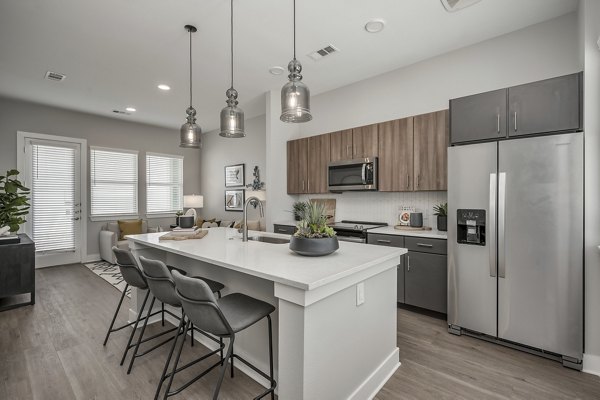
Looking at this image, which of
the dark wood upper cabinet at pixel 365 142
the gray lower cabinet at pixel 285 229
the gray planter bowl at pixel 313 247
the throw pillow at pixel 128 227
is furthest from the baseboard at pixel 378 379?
the throw pillow at pixel 128 227

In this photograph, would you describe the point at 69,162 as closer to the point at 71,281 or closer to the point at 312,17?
the point at 71,281

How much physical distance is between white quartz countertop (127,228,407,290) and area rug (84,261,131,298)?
2315 millimetres

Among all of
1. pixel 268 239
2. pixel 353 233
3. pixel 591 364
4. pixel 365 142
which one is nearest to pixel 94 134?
pixel 268 239

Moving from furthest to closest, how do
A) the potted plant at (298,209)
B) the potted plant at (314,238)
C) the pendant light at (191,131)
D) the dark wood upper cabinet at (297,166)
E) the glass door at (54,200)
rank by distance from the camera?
the glass door at (54,200) < the potted plant at (298,209) < the dark wood upper cabinet at (297,166) < the pendant light at (191,131) < the potted plant at (314,238)

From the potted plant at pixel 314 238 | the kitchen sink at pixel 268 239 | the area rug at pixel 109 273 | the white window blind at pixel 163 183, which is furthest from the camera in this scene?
the white window blind at pixel 163 183

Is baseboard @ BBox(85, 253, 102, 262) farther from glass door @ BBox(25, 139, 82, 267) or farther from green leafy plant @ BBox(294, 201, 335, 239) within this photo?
green leafy plant @ BBox(294, 201, 335, 239)

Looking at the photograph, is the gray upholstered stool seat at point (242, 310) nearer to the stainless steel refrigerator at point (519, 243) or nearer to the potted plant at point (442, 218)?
the stainless steel refrigerator at point (519, 243)

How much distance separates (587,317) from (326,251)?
2038mm

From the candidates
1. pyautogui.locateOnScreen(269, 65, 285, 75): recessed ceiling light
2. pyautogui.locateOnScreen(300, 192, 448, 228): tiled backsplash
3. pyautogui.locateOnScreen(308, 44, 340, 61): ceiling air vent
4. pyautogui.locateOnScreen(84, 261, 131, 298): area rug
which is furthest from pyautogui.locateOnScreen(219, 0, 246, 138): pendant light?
pyautogui.locateOnScreen(84, 261, 131, 298): area rug

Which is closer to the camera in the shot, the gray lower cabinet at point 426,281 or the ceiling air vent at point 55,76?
the gray lower cabinet at point 426,281

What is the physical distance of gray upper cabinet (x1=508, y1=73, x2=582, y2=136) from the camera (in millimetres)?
2193

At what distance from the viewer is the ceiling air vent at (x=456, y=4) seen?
2529 millimetres

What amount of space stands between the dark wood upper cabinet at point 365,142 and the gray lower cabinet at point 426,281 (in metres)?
1.43

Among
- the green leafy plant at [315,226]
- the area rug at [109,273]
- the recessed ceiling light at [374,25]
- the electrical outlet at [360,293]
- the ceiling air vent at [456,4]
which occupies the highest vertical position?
the ceiling air vent at [456,4]
